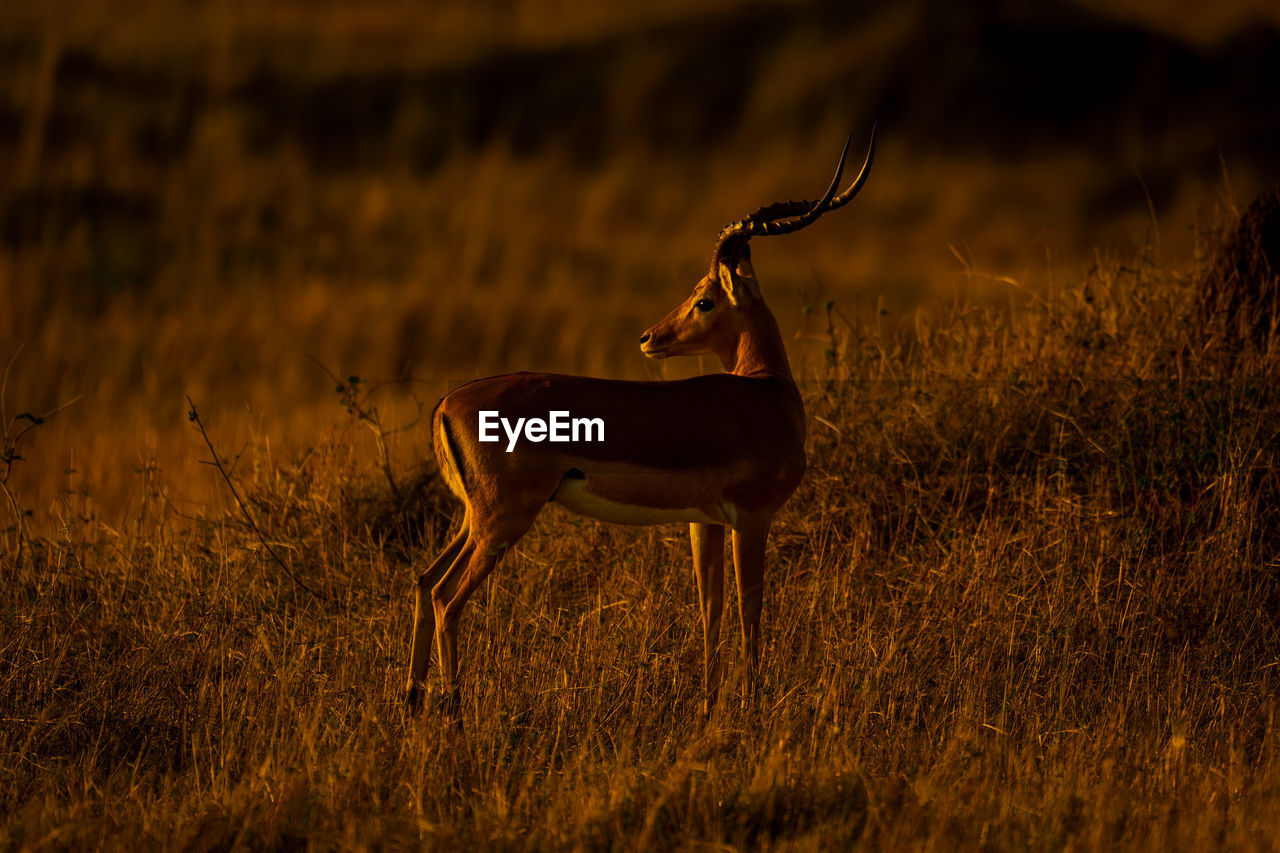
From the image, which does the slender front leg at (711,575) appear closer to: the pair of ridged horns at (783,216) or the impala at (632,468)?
the impala at (632,468)

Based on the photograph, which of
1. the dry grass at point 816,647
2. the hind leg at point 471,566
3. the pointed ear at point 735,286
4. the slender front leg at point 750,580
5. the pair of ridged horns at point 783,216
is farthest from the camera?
the pointed ear at point 735,286

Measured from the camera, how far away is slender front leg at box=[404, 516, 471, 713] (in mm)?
5645

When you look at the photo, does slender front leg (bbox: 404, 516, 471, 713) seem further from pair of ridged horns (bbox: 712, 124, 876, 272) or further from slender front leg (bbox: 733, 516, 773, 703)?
pair of ridged horns (bbox: 712, 124, 876, 272)

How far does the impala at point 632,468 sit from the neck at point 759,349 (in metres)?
0.14

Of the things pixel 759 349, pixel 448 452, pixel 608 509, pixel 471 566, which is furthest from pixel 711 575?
pixel 448 452

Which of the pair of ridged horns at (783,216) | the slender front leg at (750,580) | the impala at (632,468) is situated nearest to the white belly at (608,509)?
the impala at (632,468)

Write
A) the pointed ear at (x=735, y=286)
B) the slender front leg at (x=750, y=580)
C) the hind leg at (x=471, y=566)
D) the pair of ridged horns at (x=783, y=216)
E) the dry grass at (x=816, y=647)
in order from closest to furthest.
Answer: the dry grass at (x=816, y=647), the hind leg at (x=471, y=566), the slender front leg at (x=750, y=580), the pair of ridged horns at (x=783, y=216), the pointed ear at (x=735, y=286)

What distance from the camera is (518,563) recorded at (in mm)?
7832

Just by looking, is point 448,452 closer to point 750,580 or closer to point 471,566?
point 471,566

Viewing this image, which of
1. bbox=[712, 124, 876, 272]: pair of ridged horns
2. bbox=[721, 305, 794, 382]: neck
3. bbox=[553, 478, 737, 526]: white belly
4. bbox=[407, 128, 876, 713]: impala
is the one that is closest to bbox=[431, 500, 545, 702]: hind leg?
bbox=[407, 128, 876, 713]: impala

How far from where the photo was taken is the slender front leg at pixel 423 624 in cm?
564

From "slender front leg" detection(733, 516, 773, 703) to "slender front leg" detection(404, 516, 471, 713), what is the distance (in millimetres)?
979

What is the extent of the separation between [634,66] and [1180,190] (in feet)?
43.9

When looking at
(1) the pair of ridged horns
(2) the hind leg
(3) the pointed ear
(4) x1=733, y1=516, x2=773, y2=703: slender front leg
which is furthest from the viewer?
(3) the pointed ear
